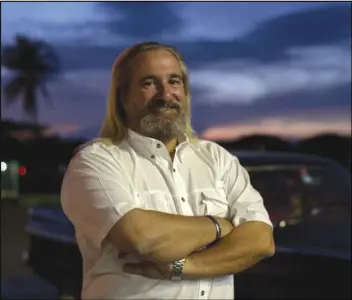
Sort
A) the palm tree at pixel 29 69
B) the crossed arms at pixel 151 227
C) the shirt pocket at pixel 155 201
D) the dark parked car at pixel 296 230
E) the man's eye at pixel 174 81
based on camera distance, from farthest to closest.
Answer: the palm tree at pixel 29 69, the dark parked car at pixel 296 230, the man's eye at pixel 174 81, the shirt pocket at pixel 155 201, the crossed arms at pixel 151 227

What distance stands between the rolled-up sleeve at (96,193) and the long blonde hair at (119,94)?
0.12 m

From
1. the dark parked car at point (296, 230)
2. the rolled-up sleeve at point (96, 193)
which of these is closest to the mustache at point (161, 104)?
the rolled-up sleeve at point (96, 193)

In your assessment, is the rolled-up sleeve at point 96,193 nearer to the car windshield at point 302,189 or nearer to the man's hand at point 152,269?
the man's hand at point 152,269

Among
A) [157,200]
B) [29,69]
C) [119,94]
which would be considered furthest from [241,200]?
[29,69]

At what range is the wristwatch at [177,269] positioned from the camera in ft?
5.01

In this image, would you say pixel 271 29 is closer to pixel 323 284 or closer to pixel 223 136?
pixel 223 136

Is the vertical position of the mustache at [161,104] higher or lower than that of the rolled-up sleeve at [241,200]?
higher

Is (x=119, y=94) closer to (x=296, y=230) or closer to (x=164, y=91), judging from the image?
(x=164, y=91)

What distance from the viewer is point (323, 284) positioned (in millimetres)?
2965

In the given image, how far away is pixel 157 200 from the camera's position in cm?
162

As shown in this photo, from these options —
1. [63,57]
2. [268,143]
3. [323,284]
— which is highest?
[63,57]

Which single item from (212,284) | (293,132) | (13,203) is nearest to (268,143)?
(293,132)

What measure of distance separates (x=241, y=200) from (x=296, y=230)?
1.42 metres

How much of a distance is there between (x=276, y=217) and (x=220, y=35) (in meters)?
1.00
